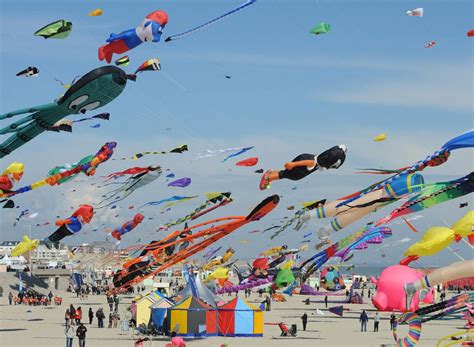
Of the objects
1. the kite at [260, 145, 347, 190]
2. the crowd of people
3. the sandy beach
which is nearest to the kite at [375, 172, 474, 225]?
the kite at [260, 145, 347, 190]

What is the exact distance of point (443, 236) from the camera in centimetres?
2014

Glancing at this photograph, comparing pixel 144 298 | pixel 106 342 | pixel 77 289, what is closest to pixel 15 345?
pixel 106 342

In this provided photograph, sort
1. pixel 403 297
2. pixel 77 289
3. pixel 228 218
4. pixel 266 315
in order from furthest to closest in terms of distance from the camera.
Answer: pixel 77 289 < pixel 266 315 < pixel 403 297 < pixel 228 218

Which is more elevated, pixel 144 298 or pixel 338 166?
pixel 338 166

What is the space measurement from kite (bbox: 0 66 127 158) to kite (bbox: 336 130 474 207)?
22.1ft

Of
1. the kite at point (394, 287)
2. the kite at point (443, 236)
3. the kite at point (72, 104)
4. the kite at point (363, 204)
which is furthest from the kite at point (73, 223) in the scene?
the kite at point (443, 236)

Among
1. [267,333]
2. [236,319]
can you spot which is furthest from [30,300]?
[236,319]

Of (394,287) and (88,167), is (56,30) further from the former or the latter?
(394,287)

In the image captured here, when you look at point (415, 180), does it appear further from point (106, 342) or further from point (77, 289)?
point (77, 289)

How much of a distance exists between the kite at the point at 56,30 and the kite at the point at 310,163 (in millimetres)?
6920

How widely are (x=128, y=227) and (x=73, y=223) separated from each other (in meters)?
10.3

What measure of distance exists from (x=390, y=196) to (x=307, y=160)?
2.60 meters

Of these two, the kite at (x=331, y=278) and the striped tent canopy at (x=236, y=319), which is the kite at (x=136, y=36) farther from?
the kite at (x=331, y=278)

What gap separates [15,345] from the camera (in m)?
29.8
